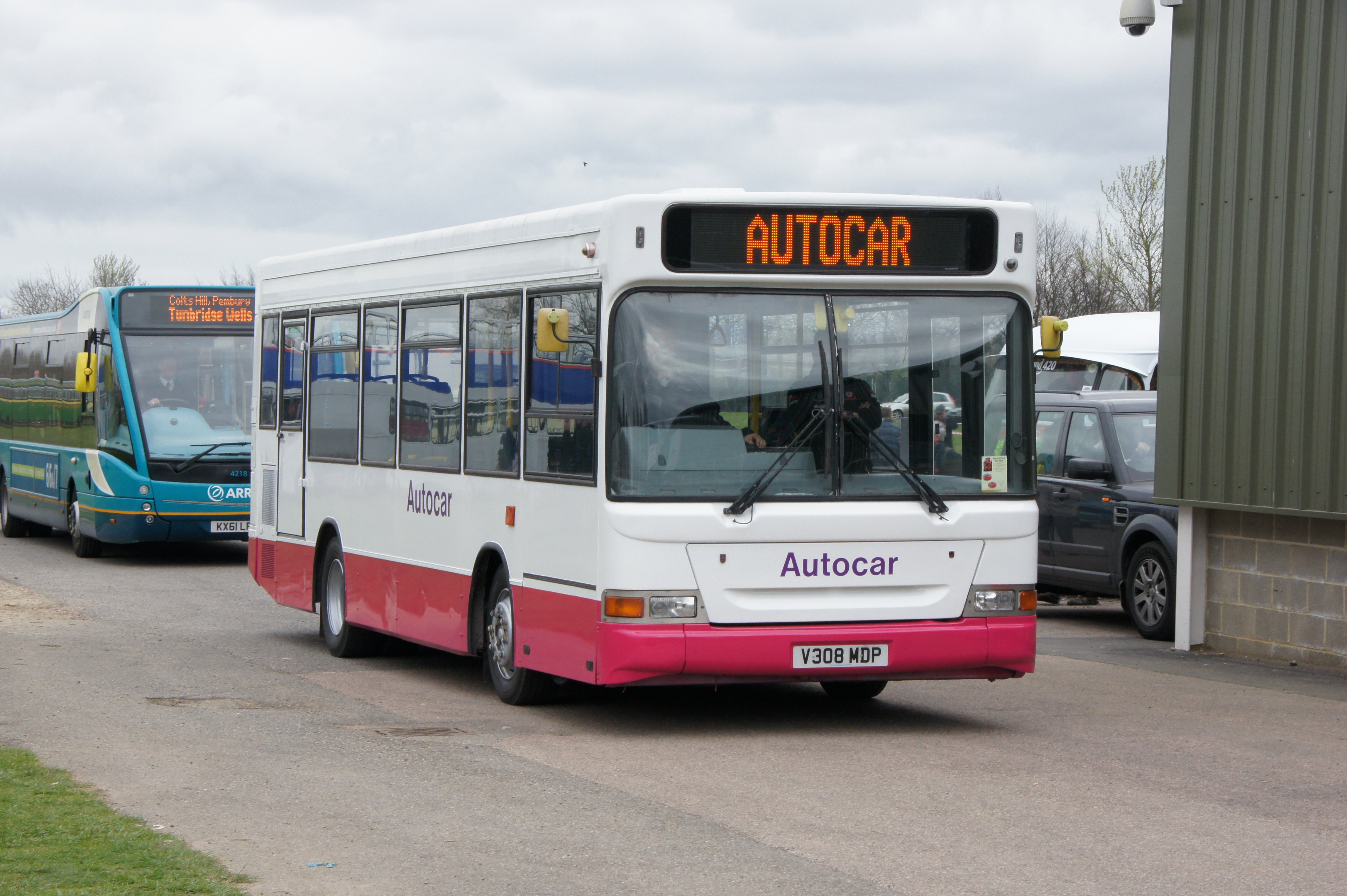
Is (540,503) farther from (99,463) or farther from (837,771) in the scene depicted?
(99,463)

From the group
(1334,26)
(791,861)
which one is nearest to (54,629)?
(791,861)

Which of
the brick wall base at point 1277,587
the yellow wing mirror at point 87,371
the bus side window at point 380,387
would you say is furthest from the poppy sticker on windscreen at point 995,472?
the yellow wing mirror at point 87,371

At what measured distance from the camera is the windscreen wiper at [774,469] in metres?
9.38

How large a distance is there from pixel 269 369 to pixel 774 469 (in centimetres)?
667

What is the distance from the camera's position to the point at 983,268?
9.88 metres

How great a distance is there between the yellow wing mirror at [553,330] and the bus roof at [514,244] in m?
0.28

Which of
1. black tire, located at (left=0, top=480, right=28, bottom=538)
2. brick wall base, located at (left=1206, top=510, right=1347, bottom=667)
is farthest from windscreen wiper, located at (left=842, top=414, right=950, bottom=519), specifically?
black tire, located at (left=0, top=480, right=28, bottom=538)

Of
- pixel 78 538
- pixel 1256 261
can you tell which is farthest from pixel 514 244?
pixel 78 538

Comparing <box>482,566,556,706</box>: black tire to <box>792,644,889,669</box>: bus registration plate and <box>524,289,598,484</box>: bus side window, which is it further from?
<box>792,644,889,669</box>: bus registration plate

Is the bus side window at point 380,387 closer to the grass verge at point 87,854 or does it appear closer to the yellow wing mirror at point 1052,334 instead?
the yellow wing mirror at point 1052,334

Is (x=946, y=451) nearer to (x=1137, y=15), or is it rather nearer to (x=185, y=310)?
(x=1137, y=15)

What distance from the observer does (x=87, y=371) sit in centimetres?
2206

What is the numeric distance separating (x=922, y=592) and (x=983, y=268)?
176cm

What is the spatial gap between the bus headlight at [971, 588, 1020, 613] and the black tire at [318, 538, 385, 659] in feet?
17.2
